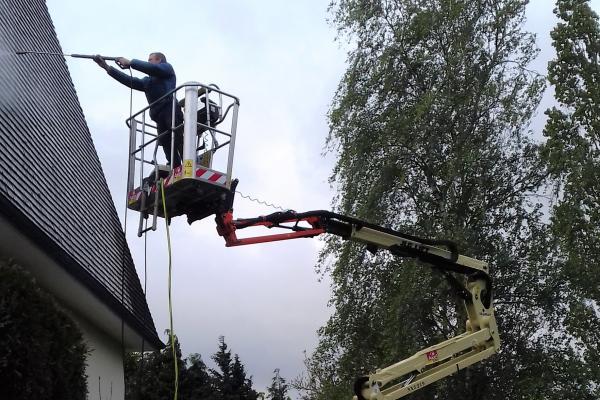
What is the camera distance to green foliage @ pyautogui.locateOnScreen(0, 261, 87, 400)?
6492 millimetres

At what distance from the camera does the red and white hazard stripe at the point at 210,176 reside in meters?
7.53

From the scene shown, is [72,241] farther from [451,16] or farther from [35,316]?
[451,16]

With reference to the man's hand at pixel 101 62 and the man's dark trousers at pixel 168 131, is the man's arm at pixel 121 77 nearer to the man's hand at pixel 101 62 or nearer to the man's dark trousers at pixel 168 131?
the man's hand at pixel 101 62

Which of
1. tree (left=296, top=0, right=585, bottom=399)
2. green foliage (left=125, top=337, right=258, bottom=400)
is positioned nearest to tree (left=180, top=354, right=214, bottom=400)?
green foliage (left=125, top=337, right=258, bottom=400)

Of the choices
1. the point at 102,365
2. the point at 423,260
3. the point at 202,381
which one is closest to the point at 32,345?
the point at 423,260

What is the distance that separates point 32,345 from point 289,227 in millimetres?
2934

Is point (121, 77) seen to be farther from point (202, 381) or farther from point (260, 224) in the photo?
point (202, 381)

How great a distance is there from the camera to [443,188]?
17750 mm

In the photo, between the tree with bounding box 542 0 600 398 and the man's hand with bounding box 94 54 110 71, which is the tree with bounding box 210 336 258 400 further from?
the man's hand with bounding box 94 54 110 71

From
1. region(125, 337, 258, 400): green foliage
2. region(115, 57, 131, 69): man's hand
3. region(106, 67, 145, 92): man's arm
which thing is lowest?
region(115, 57, 131, 69): man's hand

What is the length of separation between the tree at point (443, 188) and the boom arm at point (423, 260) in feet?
21.6

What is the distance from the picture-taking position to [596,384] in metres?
15.6

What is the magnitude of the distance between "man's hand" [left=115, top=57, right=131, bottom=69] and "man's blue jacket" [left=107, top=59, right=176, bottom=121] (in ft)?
0.75

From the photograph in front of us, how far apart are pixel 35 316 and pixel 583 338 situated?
41.3ft
